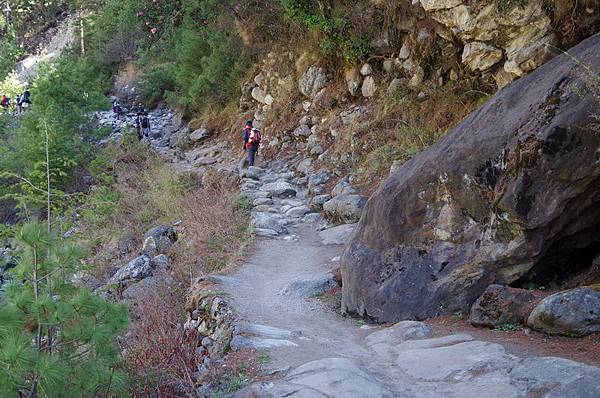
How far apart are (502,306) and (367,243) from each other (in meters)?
2.18

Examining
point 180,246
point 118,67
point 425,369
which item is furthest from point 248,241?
point 118,67

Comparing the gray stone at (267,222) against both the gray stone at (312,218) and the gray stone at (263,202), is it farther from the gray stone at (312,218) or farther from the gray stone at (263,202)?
the gray stone at (263,202)

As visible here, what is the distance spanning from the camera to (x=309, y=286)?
27.5 feet

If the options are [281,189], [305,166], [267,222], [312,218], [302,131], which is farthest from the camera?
[302,131]

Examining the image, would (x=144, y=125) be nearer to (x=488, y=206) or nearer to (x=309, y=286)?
(x=309, y=286)

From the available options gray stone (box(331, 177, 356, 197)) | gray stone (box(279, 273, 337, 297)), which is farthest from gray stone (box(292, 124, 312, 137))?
gray stone (box(279, 273, 337, 297))

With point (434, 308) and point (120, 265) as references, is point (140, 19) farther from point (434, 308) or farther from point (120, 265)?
point (434, 308)

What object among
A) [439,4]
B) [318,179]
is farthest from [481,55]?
[318,179]

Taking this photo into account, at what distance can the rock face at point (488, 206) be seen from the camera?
5926 mm

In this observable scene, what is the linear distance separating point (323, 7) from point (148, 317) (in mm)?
11932

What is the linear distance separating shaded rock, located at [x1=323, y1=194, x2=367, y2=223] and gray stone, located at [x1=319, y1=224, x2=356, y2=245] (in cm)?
28

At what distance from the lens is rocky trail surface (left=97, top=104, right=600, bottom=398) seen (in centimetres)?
433

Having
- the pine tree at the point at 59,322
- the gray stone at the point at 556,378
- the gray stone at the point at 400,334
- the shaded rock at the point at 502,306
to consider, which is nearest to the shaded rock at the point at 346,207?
the gray stone at the point at 400,334

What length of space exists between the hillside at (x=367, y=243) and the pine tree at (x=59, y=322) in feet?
0.07
